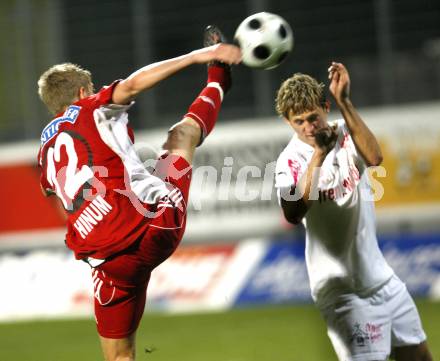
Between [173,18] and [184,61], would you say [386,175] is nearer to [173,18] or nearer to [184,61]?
[173,18]

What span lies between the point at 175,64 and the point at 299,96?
66 cm

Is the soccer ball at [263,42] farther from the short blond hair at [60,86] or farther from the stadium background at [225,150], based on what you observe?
the stadium background at [225,150]

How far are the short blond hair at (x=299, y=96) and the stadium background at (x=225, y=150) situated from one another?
4873 mm

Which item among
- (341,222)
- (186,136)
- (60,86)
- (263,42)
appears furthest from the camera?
(186,136)

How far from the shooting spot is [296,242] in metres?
11.3

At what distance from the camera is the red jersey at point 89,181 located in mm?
5121

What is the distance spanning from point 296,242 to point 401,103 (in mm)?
2229

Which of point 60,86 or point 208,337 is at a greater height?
point 60,86

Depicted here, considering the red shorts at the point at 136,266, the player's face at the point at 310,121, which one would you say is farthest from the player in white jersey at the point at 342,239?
the red shorts at the point at 136,266

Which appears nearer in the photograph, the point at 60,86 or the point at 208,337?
the point at 60,86

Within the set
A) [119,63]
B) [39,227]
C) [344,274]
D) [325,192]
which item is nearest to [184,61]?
[325,192]

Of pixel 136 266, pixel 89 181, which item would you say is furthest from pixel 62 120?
pixel 136 266

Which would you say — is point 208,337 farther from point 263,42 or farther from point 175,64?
point 175,64

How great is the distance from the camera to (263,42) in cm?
514
